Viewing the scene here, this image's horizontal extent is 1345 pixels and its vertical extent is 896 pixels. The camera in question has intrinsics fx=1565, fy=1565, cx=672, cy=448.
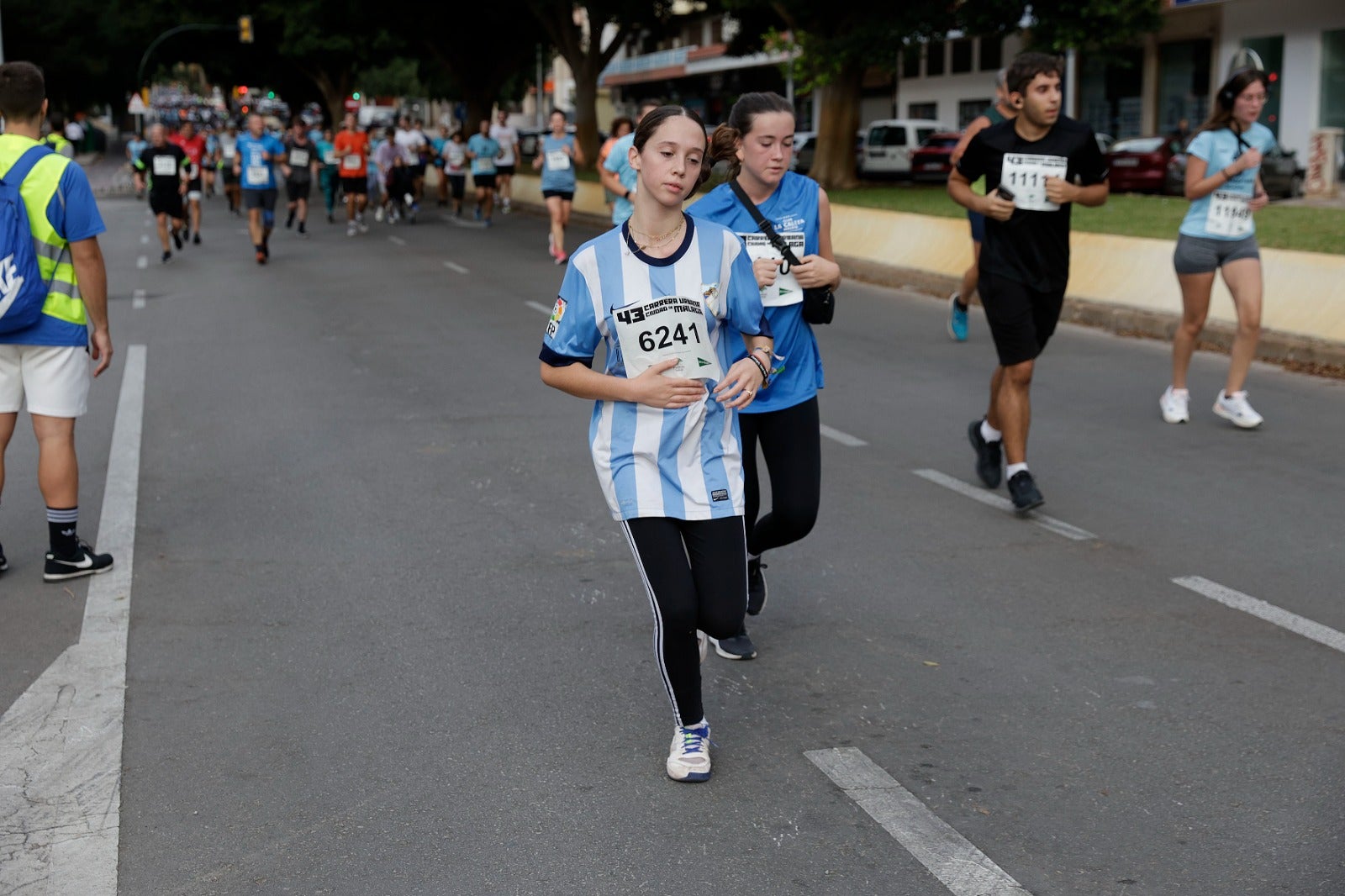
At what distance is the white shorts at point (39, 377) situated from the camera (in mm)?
5879

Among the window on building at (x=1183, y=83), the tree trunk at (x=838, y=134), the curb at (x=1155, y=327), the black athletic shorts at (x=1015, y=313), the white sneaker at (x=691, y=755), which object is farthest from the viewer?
the window on building at (x=1183, y=83)

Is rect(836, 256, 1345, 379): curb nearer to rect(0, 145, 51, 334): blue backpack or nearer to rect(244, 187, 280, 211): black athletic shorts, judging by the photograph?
rect(244, 187, 280, 211): black athletic shorts

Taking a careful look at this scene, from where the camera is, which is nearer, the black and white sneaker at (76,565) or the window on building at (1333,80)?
the black and white sneaker at (76,565)

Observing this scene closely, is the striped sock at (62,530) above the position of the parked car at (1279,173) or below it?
below

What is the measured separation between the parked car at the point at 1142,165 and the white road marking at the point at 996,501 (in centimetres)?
2445

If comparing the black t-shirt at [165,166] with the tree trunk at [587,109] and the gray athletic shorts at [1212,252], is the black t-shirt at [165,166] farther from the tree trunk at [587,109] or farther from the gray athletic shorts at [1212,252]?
the tree trunk at [587,109]

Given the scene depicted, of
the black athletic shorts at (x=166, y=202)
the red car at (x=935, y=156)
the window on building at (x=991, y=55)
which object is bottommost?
the black athletic shorts at (x=166, y=202)

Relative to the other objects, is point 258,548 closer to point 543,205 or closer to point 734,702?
point 734,702

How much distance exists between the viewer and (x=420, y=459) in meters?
8.16

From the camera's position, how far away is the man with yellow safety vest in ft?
19.0

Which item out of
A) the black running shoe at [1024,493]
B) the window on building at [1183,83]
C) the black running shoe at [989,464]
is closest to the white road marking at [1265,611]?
the black running shoe at [1024,493]

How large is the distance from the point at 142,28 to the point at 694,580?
6158 cm

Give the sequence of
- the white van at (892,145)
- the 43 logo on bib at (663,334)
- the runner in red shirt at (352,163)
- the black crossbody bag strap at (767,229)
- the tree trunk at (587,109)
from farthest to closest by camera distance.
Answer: the tree trunk at (587,109)
the white van at (892,145)
the runner in red shirt at (352,163)
the black crossbody bag strap at (767,229)
the 43 logo on bib at (663,334)

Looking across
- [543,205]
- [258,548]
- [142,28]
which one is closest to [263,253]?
[543,205]
